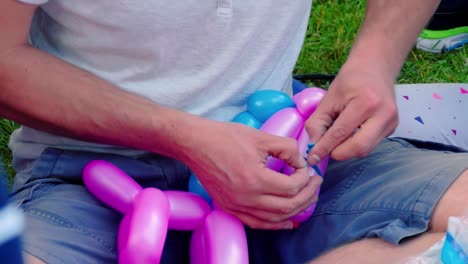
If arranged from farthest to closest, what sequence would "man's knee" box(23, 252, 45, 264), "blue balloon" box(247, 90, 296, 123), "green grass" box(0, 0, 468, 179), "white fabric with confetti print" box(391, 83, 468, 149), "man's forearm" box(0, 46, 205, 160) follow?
"green grass" box(0, 0, 468, 179) < "white fabric with confetti print" box(391, 83, 468, 149) < "blue balloon" box(247, 90, 296, 123) < "man's forearm" box(0, 46, 205, 160) < "man's knee" box(23, 252, 45, 264)

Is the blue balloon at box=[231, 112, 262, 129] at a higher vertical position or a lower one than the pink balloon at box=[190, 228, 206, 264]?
higher

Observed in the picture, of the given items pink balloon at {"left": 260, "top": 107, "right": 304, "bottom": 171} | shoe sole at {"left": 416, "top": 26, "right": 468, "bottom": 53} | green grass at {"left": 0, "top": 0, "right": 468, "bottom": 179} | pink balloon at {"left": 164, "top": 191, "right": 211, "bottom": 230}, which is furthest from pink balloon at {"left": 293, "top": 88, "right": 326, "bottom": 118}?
shoe sole at {"left": 416, "top": 26, "right": 468, "bottom": 53}

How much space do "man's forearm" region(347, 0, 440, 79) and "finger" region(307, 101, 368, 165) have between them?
→ 104 millimetres

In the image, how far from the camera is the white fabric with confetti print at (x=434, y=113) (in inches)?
55.5

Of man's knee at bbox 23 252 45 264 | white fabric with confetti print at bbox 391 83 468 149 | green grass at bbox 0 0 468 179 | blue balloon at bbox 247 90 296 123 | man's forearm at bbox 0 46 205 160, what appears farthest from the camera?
green grass at bbox 0 0 468 179

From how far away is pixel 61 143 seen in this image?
3.25ft

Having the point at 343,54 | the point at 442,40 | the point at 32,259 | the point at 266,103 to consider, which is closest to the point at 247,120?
the point at 266,103

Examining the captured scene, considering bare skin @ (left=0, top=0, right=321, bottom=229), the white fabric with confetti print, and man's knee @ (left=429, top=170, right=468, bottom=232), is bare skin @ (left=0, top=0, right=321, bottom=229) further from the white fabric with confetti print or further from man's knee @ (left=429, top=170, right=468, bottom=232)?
the white fabric with confetti print

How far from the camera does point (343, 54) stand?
181 centimetres

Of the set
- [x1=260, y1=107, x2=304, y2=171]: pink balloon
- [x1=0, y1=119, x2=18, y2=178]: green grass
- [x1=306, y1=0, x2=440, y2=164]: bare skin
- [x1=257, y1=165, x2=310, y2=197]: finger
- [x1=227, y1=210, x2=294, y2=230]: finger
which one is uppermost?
[x1=306, y1=0, x2=440, y2=164]: bare skin

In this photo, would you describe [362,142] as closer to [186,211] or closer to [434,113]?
[186,211]

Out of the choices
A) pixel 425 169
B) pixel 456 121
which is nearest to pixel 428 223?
pixel 425 169

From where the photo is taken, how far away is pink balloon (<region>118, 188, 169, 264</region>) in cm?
81

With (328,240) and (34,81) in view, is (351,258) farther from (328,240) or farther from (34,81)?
(34,81)
